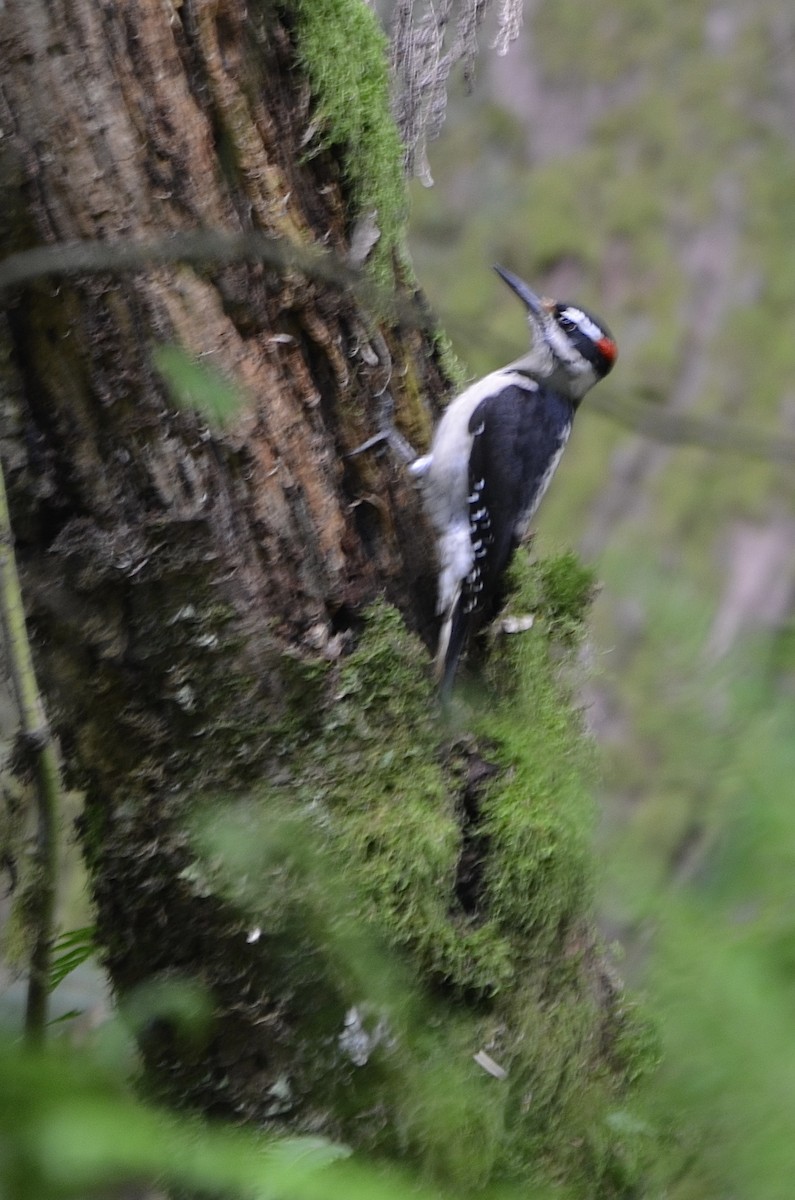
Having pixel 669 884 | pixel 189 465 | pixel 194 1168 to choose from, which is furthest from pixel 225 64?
pixel 194 1168

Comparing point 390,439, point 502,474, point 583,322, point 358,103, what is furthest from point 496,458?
point 358,103

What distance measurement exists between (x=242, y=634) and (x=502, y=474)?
173 cm

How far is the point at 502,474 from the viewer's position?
364cm

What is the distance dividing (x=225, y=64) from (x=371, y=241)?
0.47 metres

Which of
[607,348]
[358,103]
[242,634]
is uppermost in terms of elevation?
[358,103]

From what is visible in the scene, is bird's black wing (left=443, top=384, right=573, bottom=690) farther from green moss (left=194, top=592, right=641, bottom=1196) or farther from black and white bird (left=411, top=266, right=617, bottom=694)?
green moss (left=194, top=592, right=641, bottom=1196)

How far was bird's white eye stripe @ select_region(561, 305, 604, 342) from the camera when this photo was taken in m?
4.34

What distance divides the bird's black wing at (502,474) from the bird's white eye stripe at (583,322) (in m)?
0.38

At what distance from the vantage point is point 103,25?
76.4 inches

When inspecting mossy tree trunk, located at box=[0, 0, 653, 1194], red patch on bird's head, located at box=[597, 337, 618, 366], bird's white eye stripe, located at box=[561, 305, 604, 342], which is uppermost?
mossy tree trunk, located at box=[0, 0, 653, 1194]

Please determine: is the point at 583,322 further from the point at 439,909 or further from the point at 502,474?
the point at 439,909

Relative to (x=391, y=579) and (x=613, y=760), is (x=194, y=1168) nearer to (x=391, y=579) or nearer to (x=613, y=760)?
(x=391, y=579)

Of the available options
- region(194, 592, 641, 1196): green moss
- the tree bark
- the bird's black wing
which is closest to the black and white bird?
the bird's black wing

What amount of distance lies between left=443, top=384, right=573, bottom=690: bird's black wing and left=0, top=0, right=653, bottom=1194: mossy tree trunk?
0.34 m
